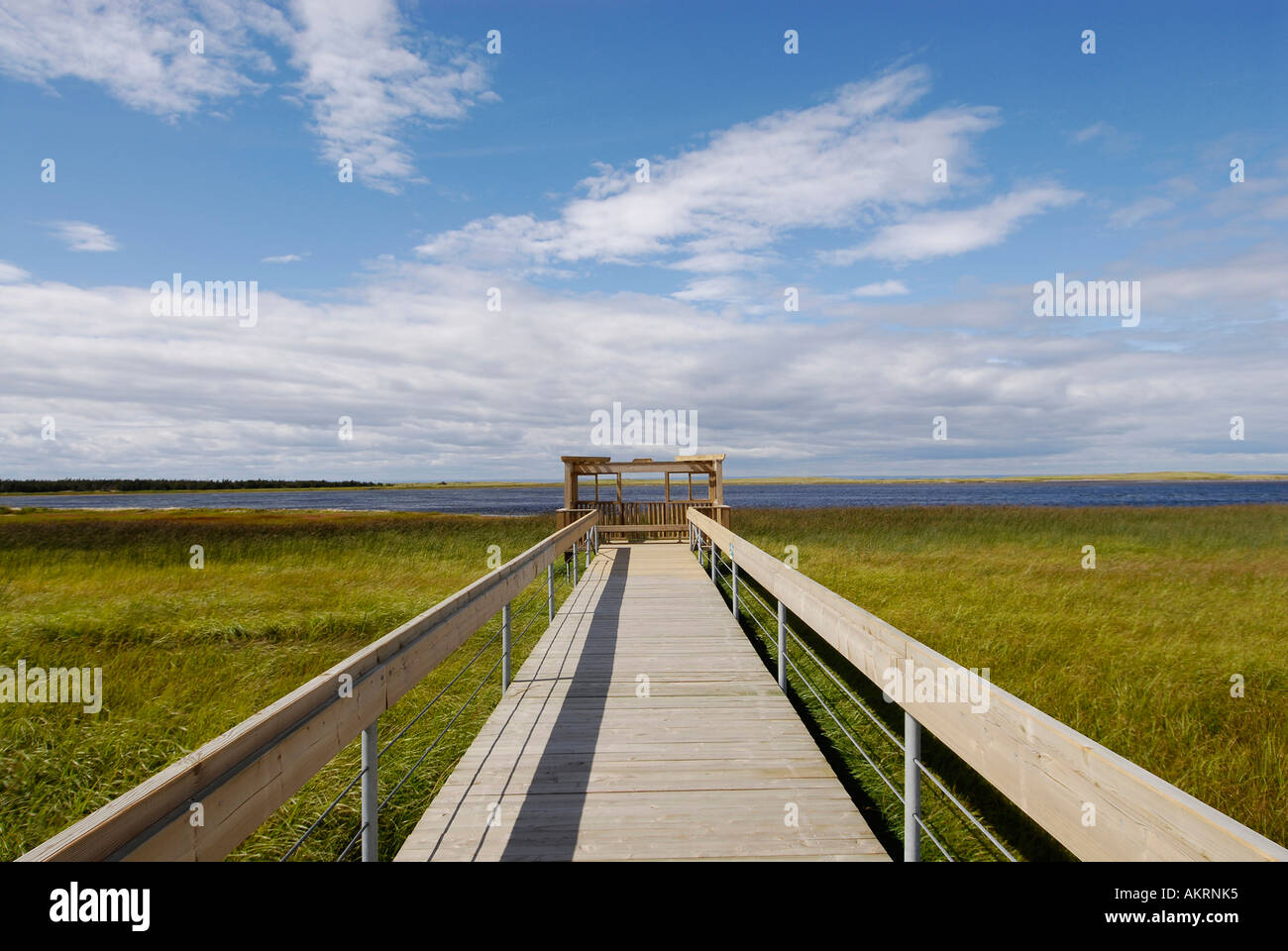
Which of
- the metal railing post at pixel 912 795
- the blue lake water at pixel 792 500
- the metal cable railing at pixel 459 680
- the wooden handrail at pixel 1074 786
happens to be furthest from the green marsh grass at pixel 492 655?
the blue lake water at pixel 792 500

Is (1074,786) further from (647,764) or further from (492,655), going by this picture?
(492,655)

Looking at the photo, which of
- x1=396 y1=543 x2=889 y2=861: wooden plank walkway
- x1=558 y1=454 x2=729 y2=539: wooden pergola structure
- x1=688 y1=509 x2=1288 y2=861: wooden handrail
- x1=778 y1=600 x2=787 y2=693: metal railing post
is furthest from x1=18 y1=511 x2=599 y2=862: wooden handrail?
x1=558 y1=454 x2=729 y2=539: wooden pergola structure

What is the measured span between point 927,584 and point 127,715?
11.3 m

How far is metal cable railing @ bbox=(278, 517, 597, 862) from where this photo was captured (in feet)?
8.23

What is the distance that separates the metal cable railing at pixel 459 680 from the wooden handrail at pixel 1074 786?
1912 mm

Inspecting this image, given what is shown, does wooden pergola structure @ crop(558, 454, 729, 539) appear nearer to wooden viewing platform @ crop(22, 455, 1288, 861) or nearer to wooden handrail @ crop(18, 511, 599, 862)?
wooden viewing platform @ crop(22, 455, 1288, 861)

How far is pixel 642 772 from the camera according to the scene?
3.56 m

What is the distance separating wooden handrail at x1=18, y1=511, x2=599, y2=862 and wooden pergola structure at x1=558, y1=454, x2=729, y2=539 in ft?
40.4

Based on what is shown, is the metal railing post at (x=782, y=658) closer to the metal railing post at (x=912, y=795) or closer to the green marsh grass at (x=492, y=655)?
the green marsh grass at (x=492, y=655)

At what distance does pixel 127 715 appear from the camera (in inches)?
217

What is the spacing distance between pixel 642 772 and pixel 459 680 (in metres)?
3.92

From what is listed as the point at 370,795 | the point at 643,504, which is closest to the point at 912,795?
the point at 370,795
